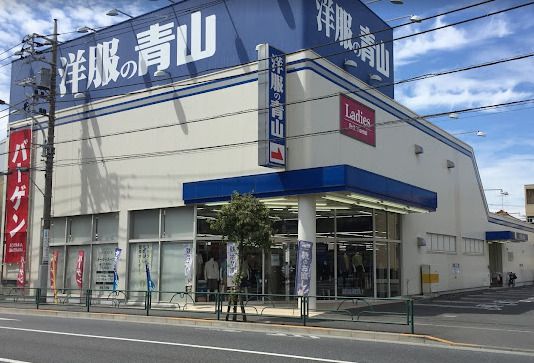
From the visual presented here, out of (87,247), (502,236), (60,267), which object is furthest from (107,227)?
(502,236)

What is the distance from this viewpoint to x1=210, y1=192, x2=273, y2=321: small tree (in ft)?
54.7

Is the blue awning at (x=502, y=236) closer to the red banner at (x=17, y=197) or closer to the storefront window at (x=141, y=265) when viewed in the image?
the storefront window at (x=141, y=265)

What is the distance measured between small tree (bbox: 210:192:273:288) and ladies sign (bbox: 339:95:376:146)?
6.37 m

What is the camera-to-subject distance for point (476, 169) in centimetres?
3938

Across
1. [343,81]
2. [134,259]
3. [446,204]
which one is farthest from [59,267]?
[446,204]

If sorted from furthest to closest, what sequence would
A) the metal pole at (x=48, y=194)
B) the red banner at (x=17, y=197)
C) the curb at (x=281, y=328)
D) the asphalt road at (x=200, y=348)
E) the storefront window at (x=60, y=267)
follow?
the red banner at (x=17, y=197) → the storefront window at (x=60, y=267) → the metal pole at (x=48, y=194) → the curb at (x=281, y=328) → the asphalt road at (x=200, y=348)

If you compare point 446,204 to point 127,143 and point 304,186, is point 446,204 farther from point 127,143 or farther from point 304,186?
point 127,143

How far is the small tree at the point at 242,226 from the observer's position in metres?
16.7

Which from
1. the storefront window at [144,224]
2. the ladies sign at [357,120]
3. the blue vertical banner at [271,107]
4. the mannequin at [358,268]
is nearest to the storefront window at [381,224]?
the mannequin at [358,268]

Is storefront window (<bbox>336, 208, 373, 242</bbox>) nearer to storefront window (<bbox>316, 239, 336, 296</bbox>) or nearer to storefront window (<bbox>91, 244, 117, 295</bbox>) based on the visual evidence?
storefront window (<bbox>316, 239, 336, 296</bbox>)

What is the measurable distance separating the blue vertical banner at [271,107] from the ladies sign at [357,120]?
283 centimetres

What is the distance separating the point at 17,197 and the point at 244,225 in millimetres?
17905

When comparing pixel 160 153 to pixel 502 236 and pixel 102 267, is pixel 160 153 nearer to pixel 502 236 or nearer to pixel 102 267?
pixel 102 267

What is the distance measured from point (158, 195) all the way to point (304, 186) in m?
7.34
